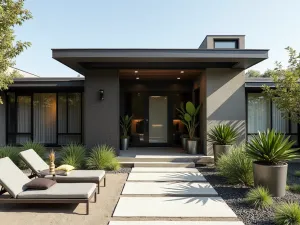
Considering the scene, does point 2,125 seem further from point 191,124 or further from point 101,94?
point 191,124

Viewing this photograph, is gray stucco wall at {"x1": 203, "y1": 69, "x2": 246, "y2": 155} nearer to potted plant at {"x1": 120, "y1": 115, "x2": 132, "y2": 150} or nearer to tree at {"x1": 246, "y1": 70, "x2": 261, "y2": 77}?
potted plant at {"x1": 120, "y1": 115, "x2": 132, "y2": 150}

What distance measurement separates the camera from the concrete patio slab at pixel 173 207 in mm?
4984

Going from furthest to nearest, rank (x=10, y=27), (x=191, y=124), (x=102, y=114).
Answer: (x=191, y=124) < (x=102, y=114) < (x=10, y=27)

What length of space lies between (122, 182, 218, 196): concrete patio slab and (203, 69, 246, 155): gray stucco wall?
3.86 meters

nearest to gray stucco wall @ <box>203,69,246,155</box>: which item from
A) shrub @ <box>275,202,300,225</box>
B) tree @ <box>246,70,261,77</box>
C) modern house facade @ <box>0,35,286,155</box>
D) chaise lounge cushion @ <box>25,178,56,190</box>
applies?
modern house facade @ <box>0,35,286,155</box>

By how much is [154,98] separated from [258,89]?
5.04 meters

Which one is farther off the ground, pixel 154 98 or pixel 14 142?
Answer: pixel 154 98

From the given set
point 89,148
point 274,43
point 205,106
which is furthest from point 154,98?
point 274,43

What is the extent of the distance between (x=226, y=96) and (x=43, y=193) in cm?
794

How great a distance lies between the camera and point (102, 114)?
10766mm

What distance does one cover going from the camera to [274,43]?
14023 millimetres

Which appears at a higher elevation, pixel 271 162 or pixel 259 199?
pixel 271 162

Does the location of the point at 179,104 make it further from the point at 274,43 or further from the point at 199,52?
the point at 274,43

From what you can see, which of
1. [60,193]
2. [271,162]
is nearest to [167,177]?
[271,162]
